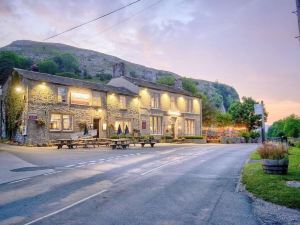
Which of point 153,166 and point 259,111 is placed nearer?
point 153,166

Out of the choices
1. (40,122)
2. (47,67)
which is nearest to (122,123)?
(40,122)

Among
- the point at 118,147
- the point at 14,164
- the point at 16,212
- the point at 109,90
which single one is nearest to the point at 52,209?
the point at 16,212

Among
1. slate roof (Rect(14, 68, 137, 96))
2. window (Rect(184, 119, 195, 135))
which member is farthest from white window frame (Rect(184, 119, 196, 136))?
slate roof (Rect(14, 68, 137, 96))

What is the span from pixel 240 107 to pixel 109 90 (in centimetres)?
4337

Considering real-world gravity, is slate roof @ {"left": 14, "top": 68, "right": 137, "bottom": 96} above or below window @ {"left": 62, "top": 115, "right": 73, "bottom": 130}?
above

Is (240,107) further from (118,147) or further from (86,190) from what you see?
(86,190)

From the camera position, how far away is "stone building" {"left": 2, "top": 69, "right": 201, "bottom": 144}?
3098 cm

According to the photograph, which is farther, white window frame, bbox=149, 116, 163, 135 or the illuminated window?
white window frame, bbox=149, 116, 163, 135

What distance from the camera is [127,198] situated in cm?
873

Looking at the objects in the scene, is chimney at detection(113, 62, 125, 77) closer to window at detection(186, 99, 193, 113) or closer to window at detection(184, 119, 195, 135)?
window at detection(186, 99, 193, 113)

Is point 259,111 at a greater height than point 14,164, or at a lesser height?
greater

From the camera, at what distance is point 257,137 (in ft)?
194

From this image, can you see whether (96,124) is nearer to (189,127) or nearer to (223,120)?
(189,127)

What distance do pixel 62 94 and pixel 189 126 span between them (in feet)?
81.7
